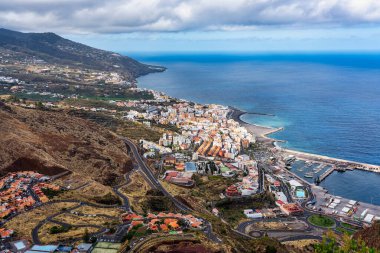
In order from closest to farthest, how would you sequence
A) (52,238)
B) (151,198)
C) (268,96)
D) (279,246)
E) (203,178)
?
1. (52,238)
2. (279,246)
3. (151,198)
4. (203,178)
5. (268,96)

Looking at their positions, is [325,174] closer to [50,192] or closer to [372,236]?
[372,236]

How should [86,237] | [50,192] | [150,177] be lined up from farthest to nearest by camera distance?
[150,177] < [50,192] < [86,237]

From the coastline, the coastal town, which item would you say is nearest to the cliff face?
the coastal town

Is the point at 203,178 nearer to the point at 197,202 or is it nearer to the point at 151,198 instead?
the point at 197,202

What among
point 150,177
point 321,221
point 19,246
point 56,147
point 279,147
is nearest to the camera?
point 19,246

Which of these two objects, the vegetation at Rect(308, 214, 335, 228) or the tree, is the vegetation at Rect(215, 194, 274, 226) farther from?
the tree

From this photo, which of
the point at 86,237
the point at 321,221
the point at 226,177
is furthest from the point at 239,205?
the point at 86,237

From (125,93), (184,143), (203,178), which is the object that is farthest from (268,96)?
(203,178)
